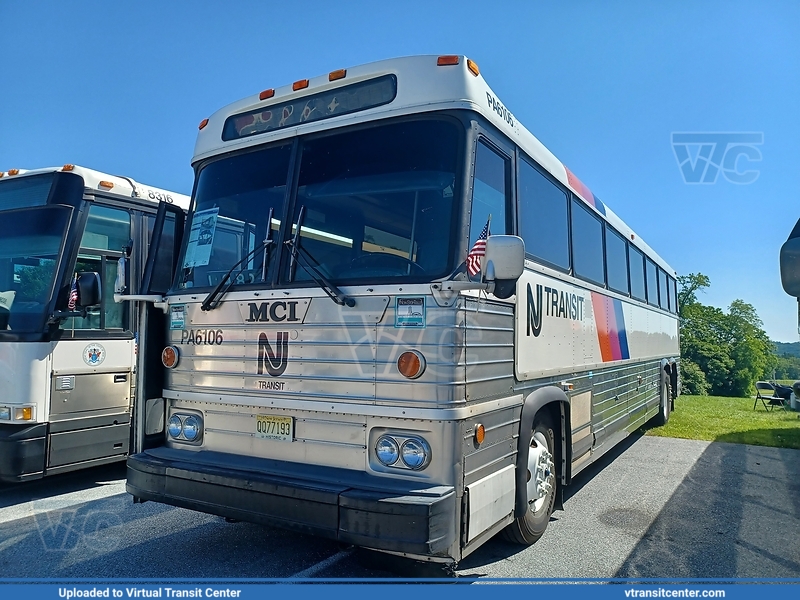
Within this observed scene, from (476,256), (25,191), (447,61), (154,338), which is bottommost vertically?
(154,338)

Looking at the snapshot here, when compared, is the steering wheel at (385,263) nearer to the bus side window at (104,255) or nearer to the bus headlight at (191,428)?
the bus headlight at (191,428)

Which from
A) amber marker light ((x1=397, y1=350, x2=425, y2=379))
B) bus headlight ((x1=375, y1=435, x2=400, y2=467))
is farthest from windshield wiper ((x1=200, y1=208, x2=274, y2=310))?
bus headlight ((x1=375, y1=435, x2=400, y2=467))

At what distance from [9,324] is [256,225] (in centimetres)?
346

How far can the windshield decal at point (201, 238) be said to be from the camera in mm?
4586

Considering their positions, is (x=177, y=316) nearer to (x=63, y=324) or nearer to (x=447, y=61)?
(x=63, y=324)

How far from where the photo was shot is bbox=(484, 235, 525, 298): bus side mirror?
337cm

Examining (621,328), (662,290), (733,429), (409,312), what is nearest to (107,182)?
(409,312)

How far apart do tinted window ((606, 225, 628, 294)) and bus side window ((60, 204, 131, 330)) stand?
5.67 meters

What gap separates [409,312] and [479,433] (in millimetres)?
851

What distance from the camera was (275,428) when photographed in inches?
158

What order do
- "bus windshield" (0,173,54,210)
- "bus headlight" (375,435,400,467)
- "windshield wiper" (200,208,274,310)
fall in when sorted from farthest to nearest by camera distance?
"bus windshield" (0,173,54,210)
"windshield wiper" (200,208,274,310)
"bus headlight" (375,435,400,467)

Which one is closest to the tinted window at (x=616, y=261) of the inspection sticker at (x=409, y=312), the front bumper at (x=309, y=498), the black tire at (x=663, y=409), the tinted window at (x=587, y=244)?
the tinted window at (x=587, y=244)

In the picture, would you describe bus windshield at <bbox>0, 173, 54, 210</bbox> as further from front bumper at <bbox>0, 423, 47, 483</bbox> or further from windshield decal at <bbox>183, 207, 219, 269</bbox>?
windshield decal at <bbox>183, 207, 219, 269</bbox>
